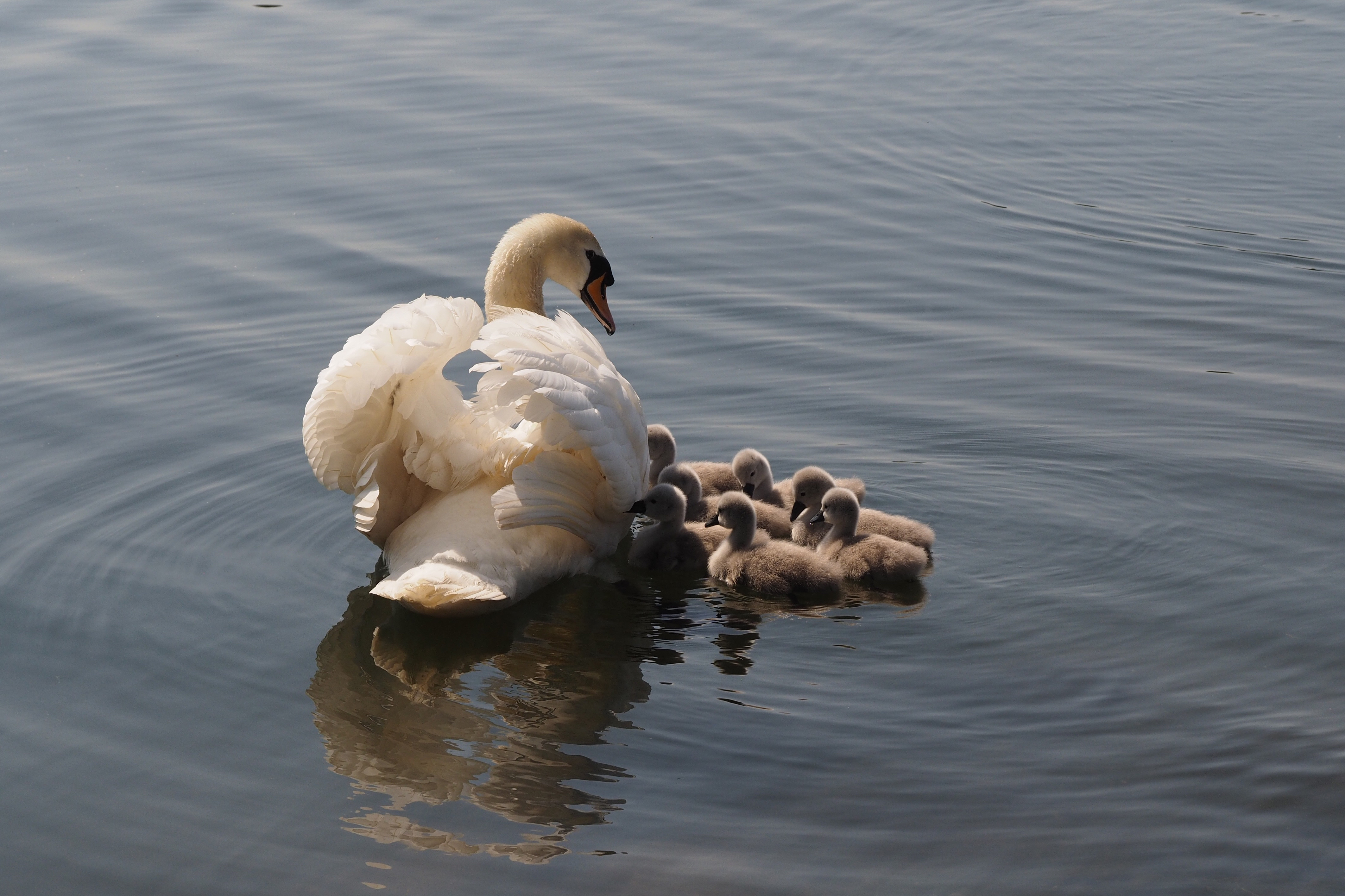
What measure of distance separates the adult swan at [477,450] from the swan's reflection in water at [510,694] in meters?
0.25

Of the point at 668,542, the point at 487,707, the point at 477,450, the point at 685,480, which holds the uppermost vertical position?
the point at 477,450

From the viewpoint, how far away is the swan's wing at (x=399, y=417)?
21.7 feet

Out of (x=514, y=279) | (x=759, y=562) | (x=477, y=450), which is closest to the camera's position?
(x=477, y=450)

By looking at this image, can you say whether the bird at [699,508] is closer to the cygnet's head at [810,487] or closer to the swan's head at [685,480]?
the swan's head at [685,480]

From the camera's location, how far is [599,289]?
858cm

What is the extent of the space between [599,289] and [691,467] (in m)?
1.15

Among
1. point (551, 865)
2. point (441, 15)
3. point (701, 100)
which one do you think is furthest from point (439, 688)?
point (441, 15)

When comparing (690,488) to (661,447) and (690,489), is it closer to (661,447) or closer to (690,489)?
(690,489)

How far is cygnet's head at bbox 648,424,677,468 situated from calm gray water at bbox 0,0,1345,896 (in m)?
0.48

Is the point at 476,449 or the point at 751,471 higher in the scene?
the point at 476,449

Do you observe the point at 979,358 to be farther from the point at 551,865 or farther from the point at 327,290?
the point at 551,865

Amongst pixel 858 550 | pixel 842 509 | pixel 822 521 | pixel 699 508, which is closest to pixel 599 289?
pixel 699 508

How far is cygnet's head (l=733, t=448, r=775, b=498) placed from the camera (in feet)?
26.2

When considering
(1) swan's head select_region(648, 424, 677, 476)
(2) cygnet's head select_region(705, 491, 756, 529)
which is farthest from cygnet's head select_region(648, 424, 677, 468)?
(2) cygnet's head select_region(705, 491, 756, 529)
